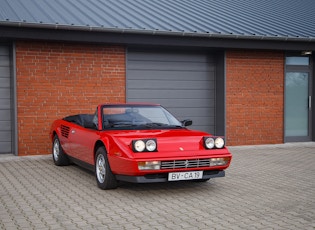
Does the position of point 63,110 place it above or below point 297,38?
below

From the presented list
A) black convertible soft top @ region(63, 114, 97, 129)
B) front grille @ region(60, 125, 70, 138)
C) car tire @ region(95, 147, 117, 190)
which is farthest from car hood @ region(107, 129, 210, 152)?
front grille @ region(60, 125, 70, 138)

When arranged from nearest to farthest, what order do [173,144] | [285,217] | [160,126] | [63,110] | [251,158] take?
[285,217] → [173,144] → [160,126] → [251,158] → [63,110]

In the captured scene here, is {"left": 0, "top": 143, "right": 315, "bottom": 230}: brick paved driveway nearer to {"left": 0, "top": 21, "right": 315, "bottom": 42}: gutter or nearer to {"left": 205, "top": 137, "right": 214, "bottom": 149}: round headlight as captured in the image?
{"left": 205, "top": 137, "right": 214, "bottom": 149}: round headlight

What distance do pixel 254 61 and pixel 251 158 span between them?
368cm

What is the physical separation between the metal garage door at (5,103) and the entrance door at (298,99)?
8.06 m

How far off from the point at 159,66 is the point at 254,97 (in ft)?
9.76

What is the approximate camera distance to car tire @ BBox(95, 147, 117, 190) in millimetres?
6734

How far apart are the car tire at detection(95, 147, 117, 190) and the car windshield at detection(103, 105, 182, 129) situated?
24.1 inches

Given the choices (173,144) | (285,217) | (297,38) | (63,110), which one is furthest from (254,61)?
(285,217)

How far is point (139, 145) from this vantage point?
6.35m

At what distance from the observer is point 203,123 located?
13.0 m

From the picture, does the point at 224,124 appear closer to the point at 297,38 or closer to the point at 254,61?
the point at 254,61

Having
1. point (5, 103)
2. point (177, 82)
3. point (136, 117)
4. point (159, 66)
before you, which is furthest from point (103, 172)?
point (177, 82)

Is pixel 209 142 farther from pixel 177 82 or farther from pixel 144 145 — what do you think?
pixel 177 82
